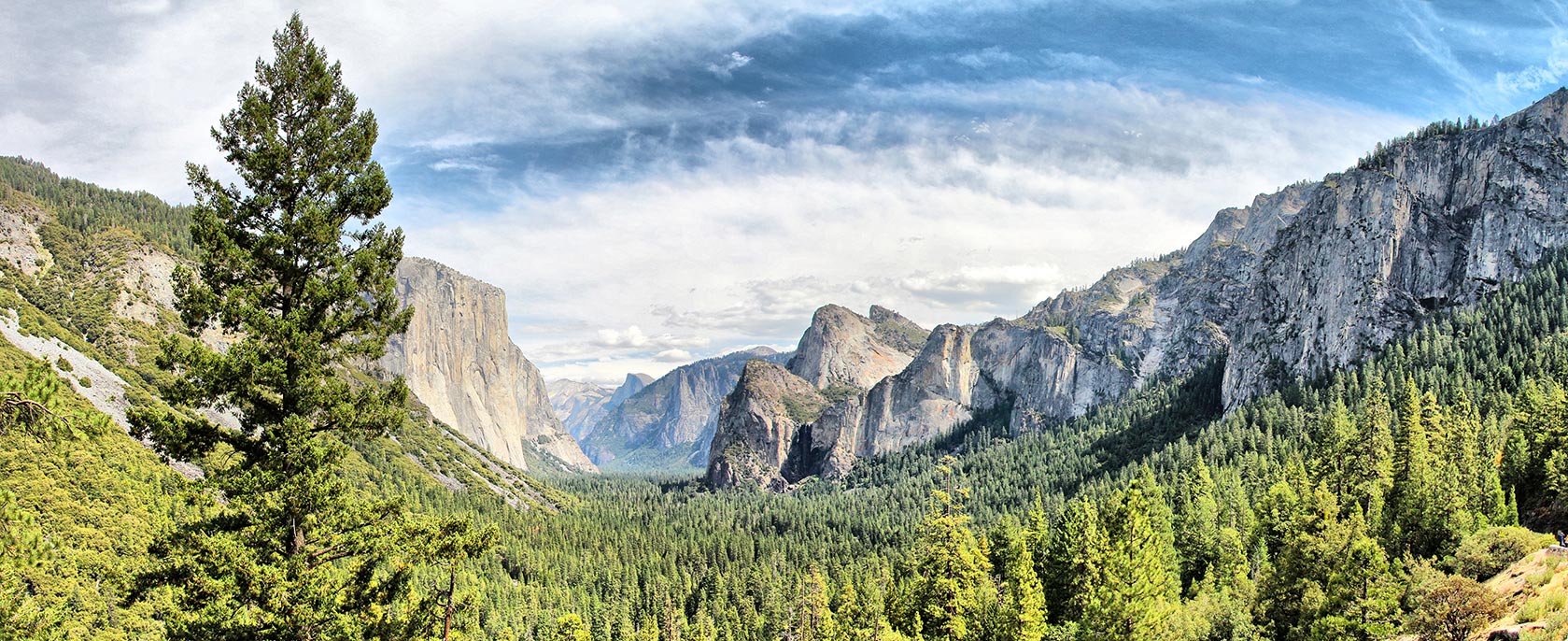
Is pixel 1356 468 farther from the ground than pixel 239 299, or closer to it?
closer to it

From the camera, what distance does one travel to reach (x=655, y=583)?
401ft

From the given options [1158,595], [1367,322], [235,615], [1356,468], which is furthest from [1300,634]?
[1367,322]

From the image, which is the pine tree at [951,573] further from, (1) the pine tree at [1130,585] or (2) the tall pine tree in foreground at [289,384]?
(2) the tall pine tree in foreground at [289,384]

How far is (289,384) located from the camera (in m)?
16.1

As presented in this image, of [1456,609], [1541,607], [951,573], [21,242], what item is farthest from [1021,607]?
[21,242]

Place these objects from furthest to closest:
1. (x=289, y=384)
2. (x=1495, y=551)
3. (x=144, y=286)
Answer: (x=144, y=286) → (x=1495, y=551) → (x=289, y=384)

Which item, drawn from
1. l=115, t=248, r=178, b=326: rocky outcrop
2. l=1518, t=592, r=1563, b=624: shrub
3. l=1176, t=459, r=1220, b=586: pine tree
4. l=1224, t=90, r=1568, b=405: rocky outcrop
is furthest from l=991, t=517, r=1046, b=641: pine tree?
l=115, t=248, r=178, b=326: rocky outcrop

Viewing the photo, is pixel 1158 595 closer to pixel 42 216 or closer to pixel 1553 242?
pixel 1553 242

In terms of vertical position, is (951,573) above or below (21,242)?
below

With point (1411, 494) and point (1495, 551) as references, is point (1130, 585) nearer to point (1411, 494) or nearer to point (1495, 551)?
point (1495, 551)

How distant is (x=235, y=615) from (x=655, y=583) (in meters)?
114

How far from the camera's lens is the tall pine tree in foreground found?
49.9 feet

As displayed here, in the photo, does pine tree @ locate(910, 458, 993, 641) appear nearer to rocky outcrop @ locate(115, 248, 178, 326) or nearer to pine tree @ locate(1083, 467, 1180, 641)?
pine tree @ locate(1083, 467, 1180, 641)

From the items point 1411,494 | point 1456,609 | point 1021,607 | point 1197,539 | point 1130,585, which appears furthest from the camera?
point 1197,539
